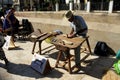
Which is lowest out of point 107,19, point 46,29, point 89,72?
point 89,72

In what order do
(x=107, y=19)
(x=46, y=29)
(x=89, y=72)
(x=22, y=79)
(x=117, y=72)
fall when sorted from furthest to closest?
(x=46, y=29) → (x=107, y=19) → (x=89, y=72) → (x=22, y=79) → (x=117, y=72)

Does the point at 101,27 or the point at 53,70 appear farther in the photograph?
the point at 101,27

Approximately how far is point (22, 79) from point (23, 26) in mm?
5038

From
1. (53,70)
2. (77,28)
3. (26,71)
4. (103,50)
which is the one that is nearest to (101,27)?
(103,50)

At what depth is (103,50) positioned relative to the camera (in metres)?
6.34

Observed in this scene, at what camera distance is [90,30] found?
23.0 feet

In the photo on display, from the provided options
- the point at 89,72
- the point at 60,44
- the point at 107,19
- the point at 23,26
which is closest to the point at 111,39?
the point at 107,19

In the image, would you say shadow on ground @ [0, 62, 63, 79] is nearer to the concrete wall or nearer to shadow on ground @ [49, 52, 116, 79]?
shadow on ground @ [49, 52, 116, 79]

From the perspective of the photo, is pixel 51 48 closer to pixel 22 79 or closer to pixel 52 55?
pixel 52 55

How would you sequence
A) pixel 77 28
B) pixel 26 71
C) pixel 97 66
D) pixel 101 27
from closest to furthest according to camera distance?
pixel 26 71 < pixel 77 28 < pixel 97 66 < pixel 101 27

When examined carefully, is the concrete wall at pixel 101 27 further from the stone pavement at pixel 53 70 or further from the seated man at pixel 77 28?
the seated man at pixel 77 28

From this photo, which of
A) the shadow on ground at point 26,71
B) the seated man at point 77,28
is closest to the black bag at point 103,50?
the seated man at point 77,28

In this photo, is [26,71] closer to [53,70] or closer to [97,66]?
[53,70]

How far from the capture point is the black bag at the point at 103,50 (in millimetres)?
6348
